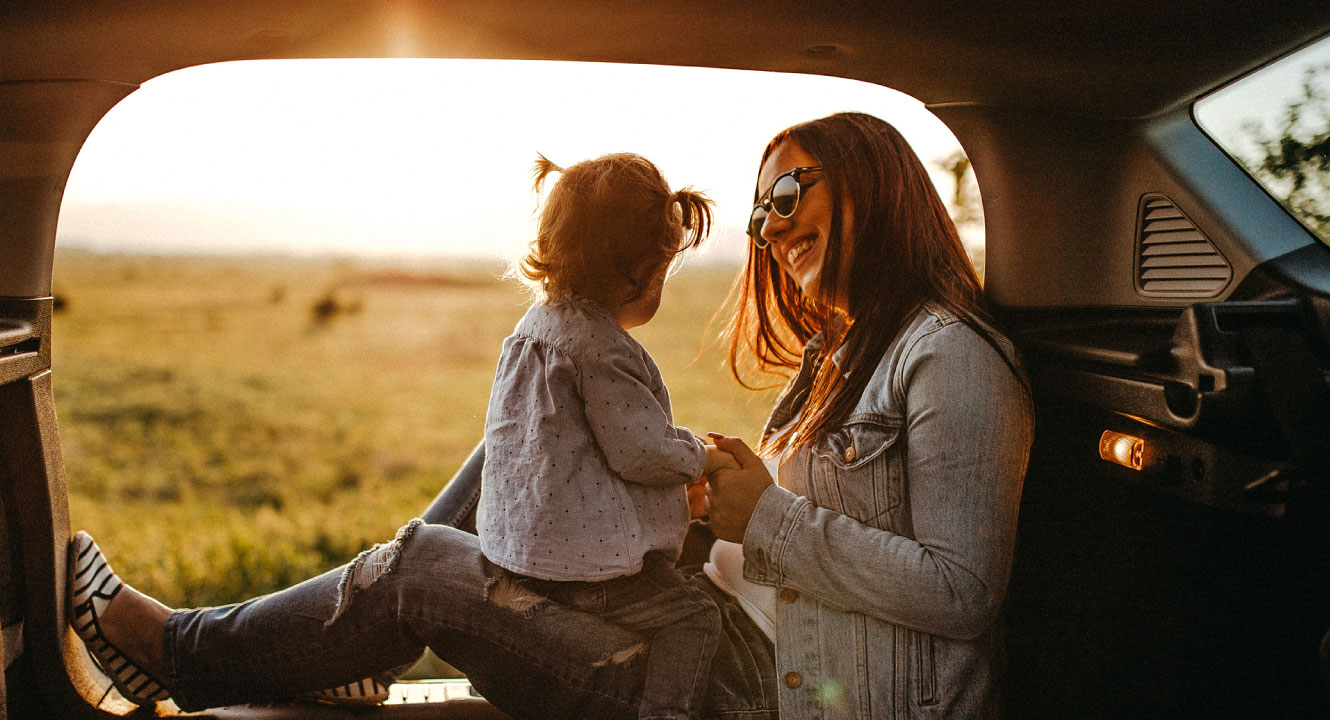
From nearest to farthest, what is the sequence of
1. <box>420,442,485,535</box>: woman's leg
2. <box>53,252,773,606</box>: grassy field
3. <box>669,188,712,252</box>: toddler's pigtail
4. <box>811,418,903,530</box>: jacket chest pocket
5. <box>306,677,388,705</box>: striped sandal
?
1. <box>811,418,903,530</box>: jacket chest pocket
2. <box>669,188,712,252</box>: toddler's pigtail
3. <box>306,677,388,705</box>: striped sandal
4. <box>420,442,485,535</box>: woman's leg
5. <box>53,252,773,606</box>: grassy field

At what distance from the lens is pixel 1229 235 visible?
1.54 metres

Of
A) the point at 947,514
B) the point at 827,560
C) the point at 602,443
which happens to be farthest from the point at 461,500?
the point at 947,514

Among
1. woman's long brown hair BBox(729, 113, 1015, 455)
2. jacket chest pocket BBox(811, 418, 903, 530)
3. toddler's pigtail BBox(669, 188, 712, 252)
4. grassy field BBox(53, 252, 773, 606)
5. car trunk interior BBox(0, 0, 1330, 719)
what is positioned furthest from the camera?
grassy field BBox(53, 252, 773, 606)

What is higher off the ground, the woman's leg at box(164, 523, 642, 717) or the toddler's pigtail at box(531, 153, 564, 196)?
the toddler's pigtail at box(531, 153, 564, 196)

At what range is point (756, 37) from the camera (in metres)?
1.62

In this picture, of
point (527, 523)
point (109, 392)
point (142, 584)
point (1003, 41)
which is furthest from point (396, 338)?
point (1003, 41)

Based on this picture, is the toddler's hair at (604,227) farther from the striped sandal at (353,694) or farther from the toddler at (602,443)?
the striped sandal at (353,694)

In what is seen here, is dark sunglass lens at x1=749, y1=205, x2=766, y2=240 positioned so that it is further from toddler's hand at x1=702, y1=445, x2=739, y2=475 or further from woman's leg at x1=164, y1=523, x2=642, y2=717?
woman's leg at x1=164, y1=523, x2=642, y2=717

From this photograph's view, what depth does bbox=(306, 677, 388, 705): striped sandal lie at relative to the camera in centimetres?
Answer: 195

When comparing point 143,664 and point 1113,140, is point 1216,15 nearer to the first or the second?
point 1113,140

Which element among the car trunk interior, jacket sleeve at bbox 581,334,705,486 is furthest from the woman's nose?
jacket sleeve at bbox 581,334,705,486

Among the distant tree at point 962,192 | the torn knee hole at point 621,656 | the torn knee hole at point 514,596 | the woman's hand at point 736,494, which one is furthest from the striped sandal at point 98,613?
the distant tree at point 962,192

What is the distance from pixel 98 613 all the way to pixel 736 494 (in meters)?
1.52

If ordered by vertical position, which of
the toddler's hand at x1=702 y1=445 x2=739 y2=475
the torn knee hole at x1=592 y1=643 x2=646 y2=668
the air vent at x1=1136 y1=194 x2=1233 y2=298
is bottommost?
the torn knee hole at x1=592 y1=643 x2=646 y2=668
